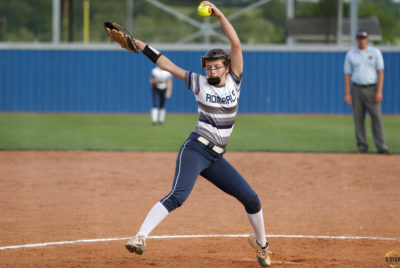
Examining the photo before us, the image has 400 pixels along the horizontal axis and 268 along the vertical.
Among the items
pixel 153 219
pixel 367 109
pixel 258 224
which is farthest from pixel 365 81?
pixel 153 219

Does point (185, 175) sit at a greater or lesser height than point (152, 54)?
lesser

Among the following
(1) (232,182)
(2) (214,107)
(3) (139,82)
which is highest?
(2) (214,107)

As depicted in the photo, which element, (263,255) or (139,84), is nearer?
(263,255)

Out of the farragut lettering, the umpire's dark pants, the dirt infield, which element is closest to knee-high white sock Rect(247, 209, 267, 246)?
the dirt infield

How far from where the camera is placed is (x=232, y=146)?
16.2 m

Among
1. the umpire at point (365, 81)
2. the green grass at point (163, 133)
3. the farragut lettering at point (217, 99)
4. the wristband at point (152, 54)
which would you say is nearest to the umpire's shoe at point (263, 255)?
the farragut lettering at point (217, 99)

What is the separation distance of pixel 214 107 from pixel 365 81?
876 centimetres

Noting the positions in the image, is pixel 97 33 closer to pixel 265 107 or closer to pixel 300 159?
pixel 265 107

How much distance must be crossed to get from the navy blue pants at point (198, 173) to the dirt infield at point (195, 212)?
0.66m

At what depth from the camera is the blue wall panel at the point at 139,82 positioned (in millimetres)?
27828

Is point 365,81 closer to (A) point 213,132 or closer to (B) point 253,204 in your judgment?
(B) point 253,204

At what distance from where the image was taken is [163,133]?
759 inches

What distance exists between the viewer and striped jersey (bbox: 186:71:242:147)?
598 centimetres

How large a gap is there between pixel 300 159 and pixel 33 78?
683 inches
